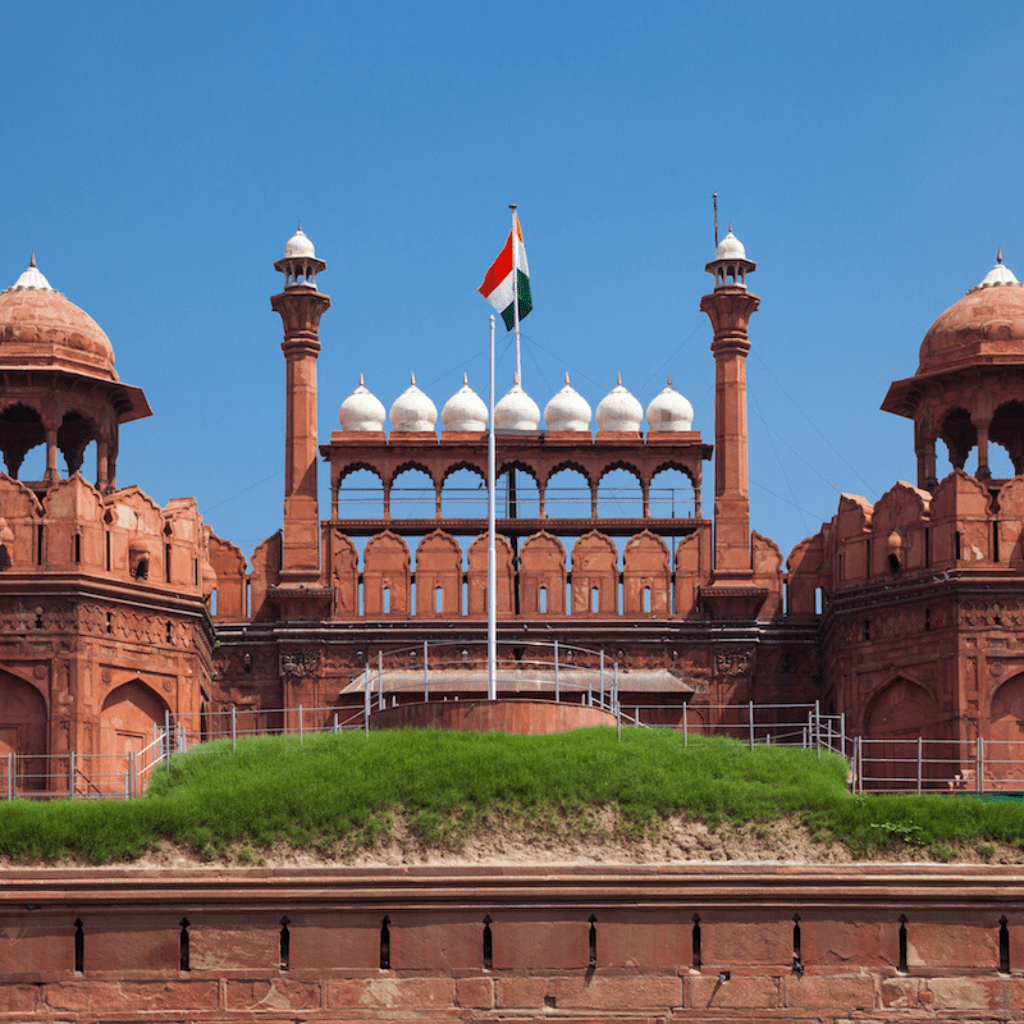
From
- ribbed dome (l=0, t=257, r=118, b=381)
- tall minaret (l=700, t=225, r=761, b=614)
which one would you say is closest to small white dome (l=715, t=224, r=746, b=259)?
tall minaret (l=700, t=225, r=761, b=614)

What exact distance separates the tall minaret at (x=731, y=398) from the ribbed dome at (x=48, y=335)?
35.5 ft

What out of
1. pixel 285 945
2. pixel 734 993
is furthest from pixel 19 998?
pixel 734 993

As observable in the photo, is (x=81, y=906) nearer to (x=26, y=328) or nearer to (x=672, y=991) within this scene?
(x=672, y=991)

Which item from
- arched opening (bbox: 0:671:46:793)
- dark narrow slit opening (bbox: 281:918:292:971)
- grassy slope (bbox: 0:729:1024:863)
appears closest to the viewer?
dark narrow slit opening (bbox: 281:918:292:971)

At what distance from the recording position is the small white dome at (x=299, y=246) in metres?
38.3

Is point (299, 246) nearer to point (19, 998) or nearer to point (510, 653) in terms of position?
point (510, 653)

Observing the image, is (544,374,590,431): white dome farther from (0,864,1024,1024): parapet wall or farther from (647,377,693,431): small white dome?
(0,864,1024,1024): parapet wall

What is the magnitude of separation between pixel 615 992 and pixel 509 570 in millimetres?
13193

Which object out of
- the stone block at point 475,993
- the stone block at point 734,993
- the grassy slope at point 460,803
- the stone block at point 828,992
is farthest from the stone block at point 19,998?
the stone block at point 828,992

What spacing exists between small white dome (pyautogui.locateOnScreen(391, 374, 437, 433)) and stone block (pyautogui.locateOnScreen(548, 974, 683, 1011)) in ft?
55.4

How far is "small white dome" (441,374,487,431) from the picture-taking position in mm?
40062


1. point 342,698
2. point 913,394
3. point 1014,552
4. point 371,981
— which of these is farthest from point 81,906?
point 913,394

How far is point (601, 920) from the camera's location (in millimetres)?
25047

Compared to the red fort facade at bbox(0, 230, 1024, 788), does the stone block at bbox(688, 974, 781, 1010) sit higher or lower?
lower
